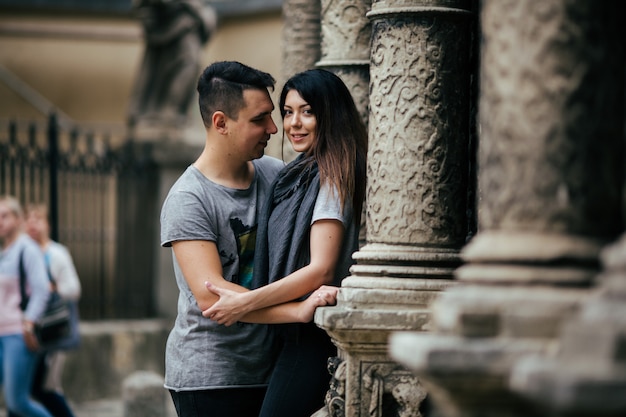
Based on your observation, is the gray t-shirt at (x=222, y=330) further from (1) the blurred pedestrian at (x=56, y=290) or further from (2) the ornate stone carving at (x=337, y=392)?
(1) the blurred pedestrian at (x=56, y=290)

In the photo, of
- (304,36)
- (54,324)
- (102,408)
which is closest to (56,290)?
(54,324)

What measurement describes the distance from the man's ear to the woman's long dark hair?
232 mm

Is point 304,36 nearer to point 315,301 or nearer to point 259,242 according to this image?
point 259,242

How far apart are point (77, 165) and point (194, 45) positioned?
2016mm

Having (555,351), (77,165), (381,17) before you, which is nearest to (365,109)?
(381,17)

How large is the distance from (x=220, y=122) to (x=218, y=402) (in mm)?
1004

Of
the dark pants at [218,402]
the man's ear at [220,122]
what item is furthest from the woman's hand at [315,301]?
the man's ear at [220,122]

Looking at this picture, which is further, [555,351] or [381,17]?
[381,17]

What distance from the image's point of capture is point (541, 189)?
3068 millimetres

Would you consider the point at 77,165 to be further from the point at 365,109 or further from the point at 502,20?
the point at 502,20

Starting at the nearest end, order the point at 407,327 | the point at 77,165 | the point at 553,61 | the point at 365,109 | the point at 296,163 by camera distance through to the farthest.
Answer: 1. the point at 553,61
2. the point at 407,327
3. the point at 296,163
4. the point at 365,109
5. the point at 77,165

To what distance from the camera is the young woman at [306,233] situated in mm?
4781

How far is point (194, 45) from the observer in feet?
51.7

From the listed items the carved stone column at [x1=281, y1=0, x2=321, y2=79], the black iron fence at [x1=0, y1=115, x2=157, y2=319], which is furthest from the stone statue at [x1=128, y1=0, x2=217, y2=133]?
the carved stone column at [x1=281, y1=0, x2=321, y2=79]
